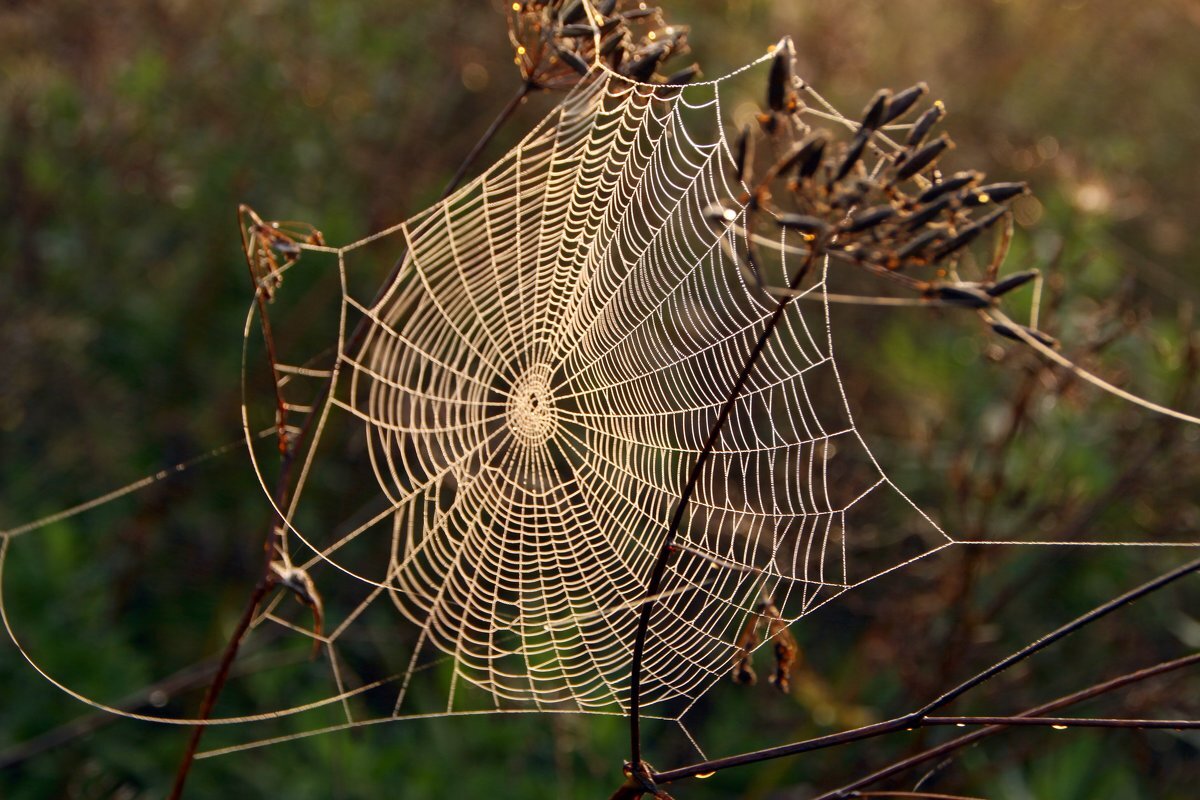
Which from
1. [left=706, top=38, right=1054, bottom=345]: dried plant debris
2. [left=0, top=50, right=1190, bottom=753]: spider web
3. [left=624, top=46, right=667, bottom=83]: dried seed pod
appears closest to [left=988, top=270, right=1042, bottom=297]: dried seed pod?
[left=706, top=38, right=1054, bottom=345]: dried plant debris

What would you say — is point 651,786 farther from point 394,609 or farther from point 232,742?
point 394,609

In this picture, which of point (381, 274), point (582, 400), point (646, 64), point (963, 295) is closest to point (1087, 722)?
point (963, 295)

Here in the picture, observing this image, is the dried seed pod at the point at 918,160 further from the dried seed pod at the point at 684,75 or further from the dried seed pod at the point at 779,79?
the dried seed pod at the point at 684,75

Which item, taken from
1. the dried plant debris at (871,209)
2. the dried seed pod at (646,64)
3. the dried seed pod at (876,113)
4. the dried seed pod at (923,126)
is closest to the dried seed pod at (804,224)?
the dried plant debris at (871,209)

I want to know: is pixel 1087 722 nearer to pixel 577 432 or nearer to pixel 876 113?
pixel 876 113

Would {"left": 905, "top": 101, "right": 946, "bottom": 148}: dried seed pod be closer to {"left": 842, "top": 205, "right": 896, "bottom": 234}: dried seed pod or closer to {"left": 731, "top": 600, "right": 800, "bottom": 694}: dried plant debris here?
{"left": 842, "top": 205, "right": 896, "bottom": 234}: dried seed pod

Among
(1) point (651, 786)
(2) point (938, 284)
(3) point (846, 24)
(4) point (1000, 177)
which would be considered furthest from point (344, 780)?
(4) point (1000, 177)
